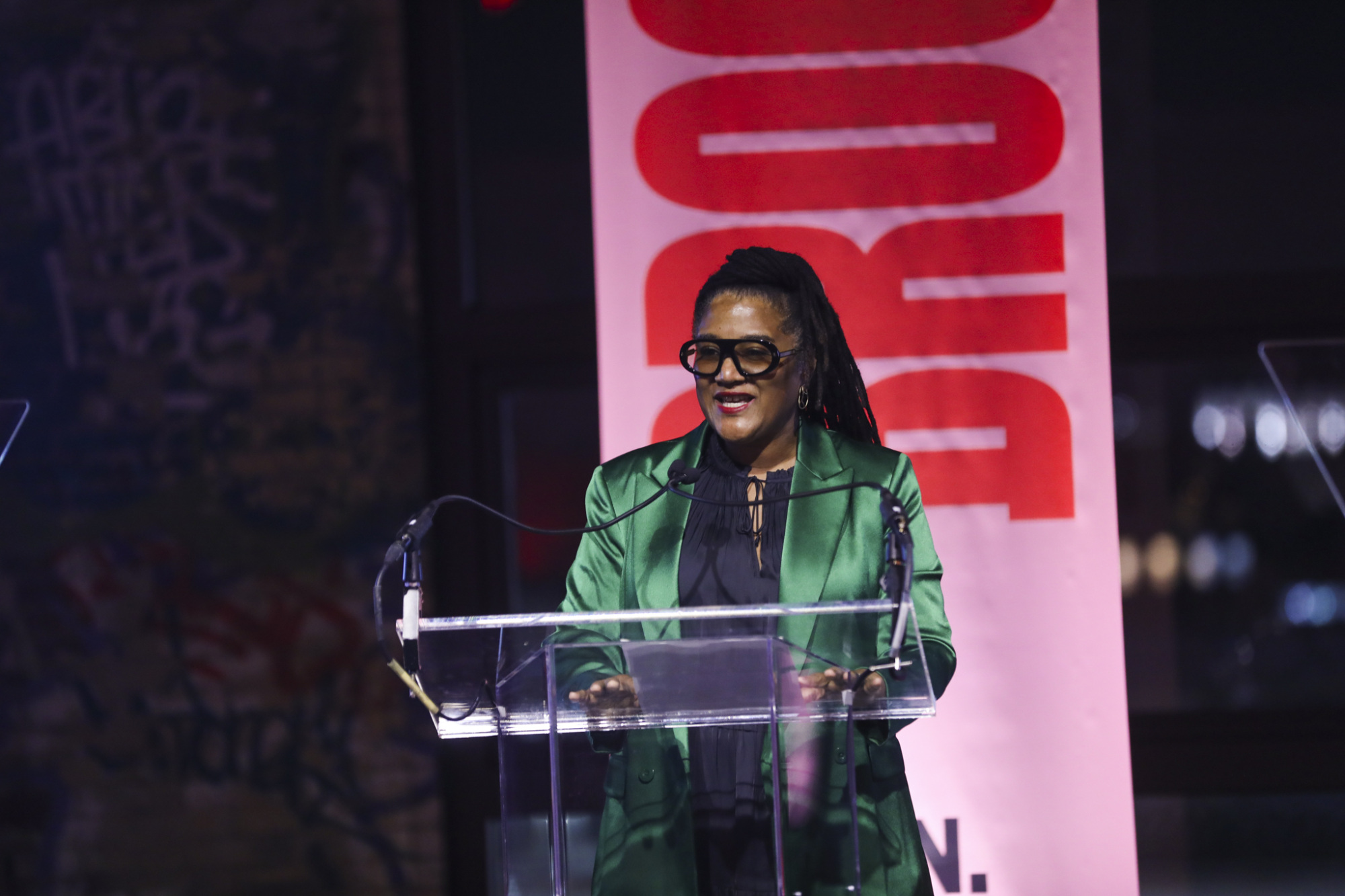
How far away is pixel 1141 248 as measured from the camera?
11.7 feet

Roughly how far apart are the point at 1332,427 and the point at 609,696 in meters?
2.25

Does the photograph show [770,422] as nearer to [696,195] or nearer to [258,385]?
[696,195]

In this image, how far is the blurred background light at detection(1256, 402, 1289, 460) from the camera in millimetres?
3561

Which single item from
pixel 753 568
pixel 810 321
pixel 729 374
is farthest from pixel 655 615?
pixel 810 321

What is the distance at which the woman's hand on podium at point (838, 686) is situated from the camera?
4.88 ft

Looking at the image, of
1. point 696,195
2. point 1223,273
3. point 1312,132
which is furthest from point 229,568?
point 1312,132

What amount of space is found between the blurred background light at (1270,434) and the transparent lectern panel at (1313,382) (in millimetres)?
917

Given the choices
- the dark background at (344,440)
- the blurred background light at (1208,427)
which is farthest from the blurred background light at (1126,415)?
the blurred background light at (1208,427)

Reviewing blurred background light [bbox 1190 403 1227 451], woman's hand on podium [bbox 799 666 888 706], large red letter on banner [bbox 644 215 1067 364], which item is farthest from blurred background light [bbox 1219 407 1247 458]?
woman's hand on podium [bbox 799 666 888 706]

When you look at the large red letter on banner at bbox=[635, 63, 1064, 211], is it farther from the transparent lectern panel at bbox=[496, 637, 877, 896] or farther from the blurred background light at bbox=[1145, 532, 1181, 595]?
the transparent lectern panel at bbox=[496, 637, 877, 896]

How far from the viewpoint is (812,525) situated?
194cm

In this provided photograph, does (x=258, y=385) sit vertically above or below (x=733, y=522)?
above

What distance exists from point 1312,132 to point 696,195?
1982 millimetres

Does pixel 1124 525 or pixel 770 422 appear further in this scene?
pixel 1124 525
